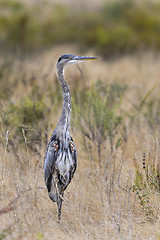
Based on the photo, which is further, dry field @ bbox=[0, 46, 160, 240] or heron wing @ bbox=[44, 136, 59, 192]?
heron wing @ bbox=[44, 136, 59, 192]

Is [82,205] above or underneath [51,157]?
underneath

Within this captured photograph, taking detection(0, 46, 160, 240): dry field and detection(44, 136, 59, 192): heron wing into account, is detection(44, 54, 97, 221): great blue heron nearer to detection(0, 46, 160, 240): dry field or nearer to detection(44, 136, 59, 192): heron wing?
detection(44, 136, 59, 192): heron wing

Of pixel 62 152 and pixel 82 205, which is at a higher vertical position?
pixel 62 152

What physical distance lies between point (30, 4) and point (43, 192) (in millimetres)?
21906

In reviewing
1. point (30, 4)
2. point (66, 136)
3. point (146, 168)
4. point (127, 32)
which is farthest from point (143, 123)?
point (30, 4)

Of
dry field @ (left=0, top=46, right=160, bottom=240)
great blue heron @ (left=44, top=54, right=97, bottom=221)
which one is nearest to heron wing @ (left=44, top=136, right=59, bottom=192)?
great blue heron @ (left=44, top=54, right=97, bottom=221)

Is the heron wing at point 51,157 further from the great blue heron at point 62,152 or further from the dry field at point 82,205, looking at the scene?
the dry field at point 82,205

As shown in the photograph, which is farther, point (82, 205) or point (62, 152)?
point (62, 152)

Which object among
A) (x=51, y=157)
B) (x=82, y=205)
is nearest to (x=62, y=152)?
(x=51, y=157)

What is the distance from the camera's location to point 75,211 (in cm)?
373

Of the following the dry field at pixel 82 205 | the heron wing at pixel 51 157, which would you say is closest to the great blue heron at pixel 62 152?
the heron wing at pixel 51 157

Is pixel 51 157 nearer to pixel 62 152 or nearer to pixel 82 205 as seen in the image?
pixel 62 152

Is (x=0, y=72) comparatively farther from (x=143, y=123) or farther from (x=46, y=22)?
(x=46, y=22)

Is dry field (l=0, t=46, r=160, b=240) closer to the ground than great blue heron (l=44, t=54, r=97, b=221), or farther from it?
closer to the ground
